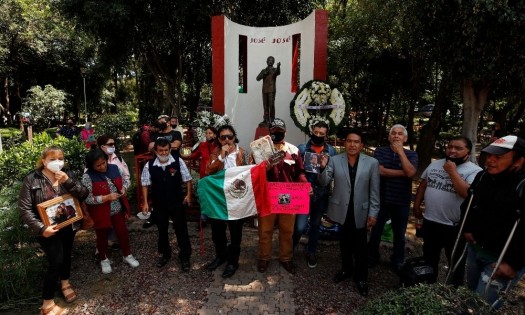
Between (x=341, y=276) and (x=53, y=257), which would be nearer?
(x=53, y=257)

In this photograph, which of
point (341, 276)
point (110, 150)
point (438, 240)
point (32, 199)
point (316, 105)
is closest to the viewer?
point (32, 199)

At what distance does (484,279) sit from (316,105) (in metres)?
6.51

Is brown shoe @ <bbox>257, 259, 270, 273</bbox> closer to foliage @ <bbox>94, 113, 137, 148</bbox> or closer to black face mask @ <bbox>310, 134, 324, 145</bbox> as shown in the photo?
black face mask @ <bbox>310, 134, 324, 145</bbox>

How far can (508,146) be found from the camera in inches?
105

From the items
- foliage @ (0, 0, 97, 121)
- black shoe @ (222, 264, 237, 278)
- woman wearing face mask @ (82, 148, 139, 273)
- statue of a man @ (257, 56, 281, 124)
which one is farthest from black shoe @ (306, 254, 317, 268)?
foliage @ (0, 0, 97, 121)

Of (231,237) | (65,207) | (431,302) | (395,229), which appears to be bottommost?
(231,237)

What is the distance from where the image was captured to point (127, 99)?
4162 centimetres

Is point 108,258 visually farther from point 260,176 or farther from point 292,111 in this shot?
point 292,111

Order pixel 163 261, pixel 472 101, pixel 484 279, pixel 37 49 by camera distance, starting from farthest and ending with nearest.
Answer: pixel 37 49, pixel 472 101, pixel 163 261, pixel 484 279

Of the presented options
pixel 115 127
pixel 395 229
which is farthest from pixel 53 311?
pixel 115 127

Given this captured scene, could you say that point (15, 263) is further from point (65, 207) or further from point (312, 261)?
point (312, 261)

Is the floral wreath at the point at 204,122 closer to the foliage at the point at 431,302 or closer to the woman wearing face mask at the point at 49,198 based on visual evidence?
the woman wearing face mask at the point at 49,198

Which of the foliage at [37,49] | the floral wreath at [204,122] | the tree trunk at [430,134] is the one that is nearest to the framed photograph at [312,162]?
the floral wreath at [204,122]

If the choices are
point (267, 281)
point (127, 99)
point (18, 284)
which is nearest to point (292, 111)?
point (267, 281)
